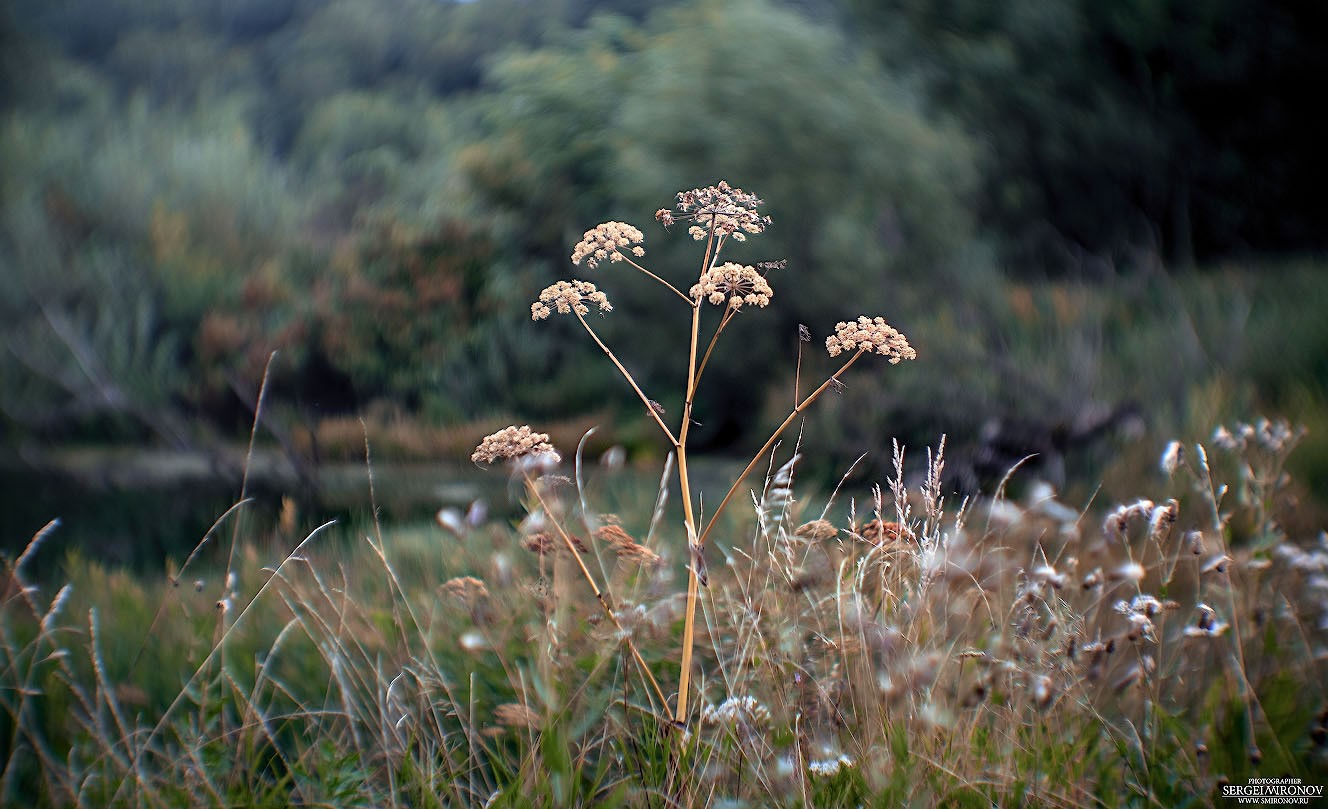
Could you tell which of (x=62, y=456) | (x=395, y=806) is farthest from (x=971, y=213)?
(x=62, y=456)

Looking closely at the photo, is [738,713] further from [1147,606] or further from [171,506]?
[171,506]

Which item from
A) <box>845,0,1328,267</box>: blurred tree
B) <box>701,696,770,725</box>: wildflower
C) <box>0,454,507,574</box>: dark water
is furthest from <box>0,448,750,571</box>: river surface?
<box>845,0,1328,267</box>: blurred tree

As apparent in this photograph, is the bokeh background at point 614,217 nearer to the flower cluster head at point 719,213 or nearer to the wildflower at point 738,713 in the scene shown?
the wildflower at point 738,713

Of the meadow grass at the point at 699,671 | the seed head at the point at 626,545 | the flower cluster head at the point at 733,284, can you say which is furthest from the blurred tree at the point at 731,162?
the flower cluster head at the point at 733,284

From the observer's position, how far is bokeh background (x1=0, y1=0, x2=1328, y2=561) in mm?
2867

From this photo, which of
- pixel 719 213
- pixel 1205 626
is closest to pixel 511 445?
pixel 719 213

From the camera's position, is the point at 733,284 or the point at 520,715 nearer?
the point at 733,284

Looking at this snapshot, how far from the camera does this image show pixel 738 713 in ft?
5.52

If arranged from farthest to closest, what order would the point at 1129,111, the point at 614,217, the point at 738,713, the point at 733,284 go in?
the point at 1129,111 → the point at 614,217 → the point at 738,713 → the point at 733,284

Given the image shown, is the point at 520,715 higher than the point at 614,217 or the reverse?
the reverse

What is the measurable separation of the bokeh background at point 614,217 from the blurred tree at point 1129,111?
12 mm

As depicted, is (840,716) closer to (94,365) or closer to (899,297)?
(899,297)

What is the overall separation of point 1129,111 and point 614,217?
2.01m

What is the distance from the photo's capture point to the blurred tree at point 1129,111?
336cm
